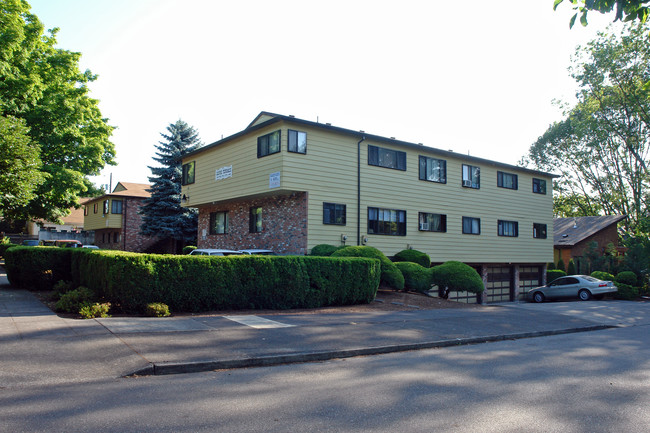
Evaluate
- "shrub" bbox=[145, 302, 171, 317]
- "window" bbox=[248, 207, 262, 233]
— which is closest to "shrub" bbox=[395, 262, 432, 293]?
"window" bbox=[248, 207, 262, 233]

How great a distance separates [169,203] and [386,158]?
56.1ft

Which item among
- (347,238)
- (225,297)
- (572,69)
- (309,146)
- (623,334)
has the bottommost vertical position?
(623,334)

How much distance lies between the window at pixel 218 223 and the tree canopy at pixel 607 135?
25.9 m

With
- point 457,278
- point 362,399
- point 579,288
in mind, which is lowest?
point 362,399

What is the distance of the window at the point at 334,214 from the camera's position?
20.9 metres

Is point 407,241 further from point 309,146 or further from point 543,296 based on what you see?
point 543,296

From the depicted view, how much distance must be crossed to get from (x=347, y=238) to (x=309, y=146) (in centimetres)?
443

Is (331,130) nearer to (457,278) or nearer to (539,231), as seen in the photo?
(457,278)

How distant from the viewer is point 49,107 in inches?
898

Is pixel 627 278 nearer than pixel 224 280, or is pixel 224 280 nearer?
pixel 224 280

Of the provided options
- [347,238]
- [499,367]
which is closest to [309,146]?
[347,238]

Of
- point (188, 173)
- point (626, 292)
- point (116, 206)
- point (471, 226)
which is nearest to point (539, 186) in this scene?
point (471, 226)

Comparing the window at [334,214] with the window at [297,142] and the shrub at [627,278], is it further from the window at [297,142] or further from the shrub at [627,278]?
the shrub at [627,278]

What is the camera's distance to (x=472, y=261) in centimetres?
2719
